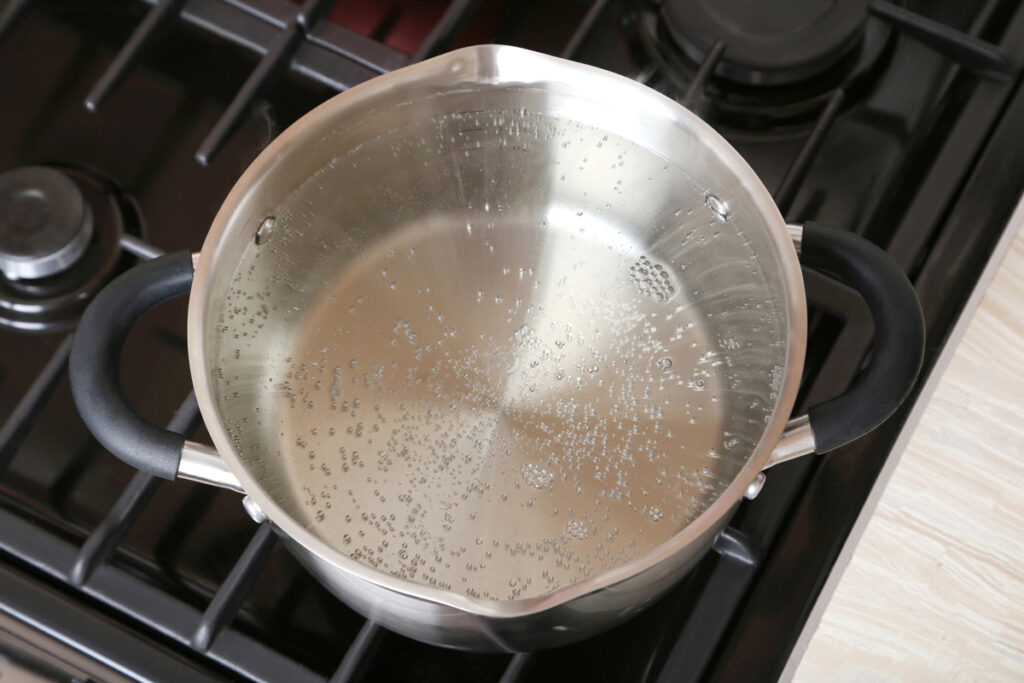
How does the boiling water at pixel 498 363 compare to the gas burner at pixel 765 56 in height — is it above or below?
below

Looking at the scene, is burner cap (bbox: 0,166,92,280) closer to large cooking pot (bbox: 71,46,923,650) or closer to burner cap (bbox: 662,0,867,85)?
large cooking pot (bbox: 71,46,923,650)

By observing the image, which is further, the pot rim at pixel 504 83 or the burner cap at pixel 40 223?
the burner cap at pixel 40 223

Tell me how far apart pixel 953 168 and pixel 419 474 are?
0.98 feet

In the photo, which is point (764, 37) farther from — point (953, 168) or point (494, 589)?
point (494, 589)

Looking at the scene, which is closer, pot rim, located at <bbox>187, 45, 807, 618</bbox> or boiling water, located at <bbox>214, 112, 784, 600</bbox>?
pot rim, located at <bbox>187, 45, 807, 618</bbox>

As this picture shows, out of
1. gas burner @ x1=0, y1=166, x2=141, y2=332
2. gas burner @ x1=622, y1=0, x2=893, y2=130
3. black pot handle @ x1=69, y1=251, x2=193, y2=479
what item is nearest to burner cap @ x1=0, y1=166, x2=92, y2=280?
gas burner @ x1=0, y1=166, x2=141, y2=332

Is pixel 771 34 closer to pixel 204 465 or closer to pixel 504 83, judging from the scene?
pixel 504 83

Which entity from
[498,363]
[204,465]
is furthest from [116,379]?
[498,363]

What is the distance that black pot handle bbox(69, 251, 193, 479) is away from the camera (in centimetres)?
39

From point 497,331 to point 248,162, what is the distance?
0.55ft

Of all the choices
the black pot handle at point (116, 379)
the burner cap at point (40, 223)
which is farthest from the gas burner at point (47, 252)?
the black pot handle at point (116, 379)

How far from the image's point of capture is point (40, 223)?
50cm

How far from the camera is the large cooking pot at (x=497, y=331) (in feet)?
1.36

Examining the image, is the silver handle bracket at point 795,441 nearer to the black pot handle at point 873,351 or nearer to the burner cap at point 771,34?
the black pot handle at point 873,351
